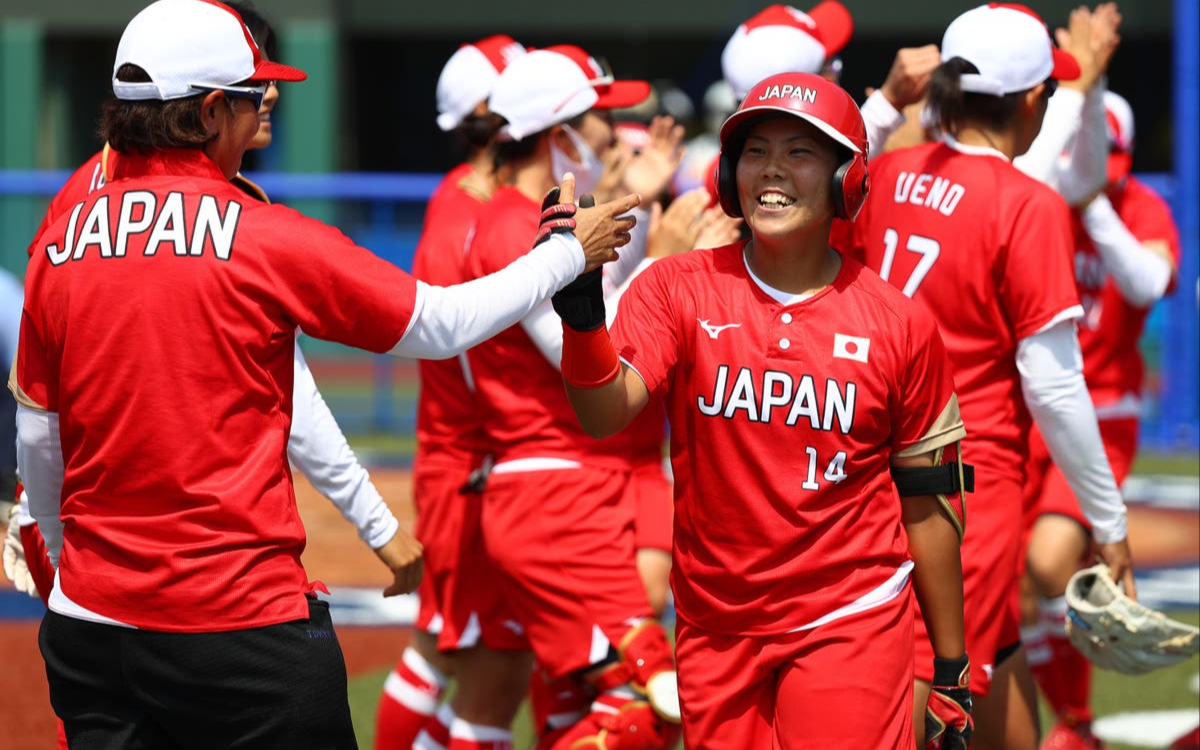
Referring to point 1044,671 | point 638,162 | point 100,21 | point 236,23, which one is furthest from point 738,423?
point 100,21

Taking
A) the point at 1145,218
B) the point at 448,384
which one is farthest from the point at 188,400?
the point at 1145,218

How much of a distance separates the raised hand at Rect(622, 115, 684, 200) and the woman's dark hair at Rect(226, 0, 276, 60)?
1.59 metres

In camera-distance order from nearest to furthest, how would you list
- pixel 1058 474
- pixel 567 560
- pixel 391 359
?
pixel 567 560 → pixel 1058 474 → pixel 391 359

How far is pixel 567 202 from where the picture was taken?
3777 millimetres

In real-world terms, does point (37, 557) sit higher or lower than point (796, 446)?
lower

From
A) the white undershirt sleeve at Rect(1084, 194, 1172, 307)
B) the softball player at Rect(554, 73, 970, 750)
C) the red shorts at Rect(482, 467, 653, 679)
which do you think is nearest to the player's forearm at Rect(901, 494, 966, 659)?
the softball player at Rect(554, 73, 970, 750)

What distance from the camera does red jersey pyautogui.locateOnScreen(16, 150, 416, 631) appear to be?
3424mm

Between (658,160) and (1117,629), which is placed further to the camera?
(658,160)

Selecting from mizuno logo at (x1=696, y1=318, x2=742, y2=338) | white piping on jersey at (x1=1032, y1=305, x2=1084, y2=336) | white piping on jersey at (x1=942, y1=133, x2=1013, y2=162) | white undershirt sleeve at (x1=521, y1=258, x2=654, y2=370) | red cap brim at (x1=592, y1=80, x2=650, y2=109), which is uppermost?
white piping on jersey at (x1=942, y1=133, x2=1013, y2=162)

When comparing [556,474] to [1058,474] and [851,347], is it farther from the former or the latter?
[1058,474]

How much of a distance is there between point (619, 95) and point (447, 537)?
150 cm

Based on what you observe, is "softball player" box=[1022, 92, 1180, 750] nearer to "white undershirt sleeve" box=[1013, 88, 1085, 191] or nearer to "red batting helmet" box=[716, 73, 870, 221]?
"white undershirt sleeve" box=[1013, 88, 1085, 191]

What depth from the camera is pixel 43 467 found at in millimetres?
3744

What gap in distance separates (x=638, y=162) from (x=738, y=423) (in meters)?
2.14
